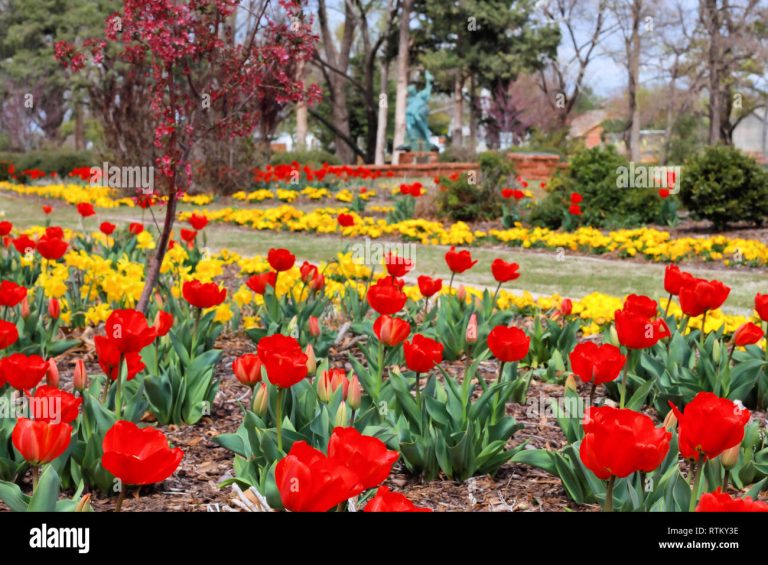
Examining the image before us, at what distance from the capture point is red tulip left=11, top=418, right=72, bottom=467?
1921mm

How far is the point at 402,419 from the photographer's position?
10.1 ft

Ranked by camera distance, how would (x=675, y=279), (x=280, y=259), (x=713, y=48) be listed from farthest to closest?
(x=713, y=48)
(x=280, y=259)
(x=675, y=279)

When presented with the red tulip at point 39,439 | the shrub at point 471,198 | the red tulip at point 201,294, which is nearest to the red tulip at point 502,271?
the red tulip at point 201,294

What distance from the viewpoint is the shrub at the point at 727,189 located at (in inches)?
473

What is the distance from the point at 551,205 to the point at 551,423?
9752mm

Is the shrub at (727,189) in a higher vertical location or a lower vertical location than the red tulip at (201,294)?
higher

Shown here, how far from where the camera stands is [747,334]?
11.1ft

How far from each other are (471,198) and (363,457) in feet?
41.4

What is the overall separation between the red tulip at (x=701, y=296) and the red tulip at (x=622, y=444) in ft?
5.50

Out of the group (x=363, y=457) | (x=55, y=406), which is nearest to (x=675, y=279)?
(x=363, y=457)

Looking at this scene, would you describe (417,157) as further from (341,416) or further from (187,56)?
(341,416)

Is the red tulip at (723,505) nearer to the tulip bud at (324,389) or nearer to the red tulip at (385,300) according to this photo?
the tulip bud at (324,389)
